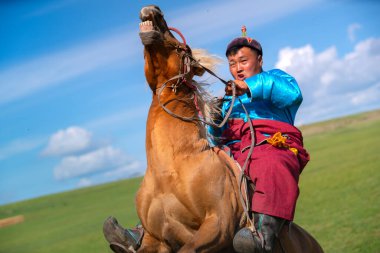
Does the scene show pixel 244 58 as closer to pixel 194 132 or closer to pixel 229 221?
pixel 194 132

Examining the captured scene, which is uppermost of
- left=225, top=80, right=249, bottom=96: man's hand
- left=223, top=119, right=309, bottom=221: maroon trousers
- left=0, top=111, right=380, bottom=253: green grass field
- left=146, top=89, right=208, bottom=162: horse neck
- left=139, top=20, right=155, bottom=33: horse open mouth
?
left=139, top=20, right=155, bottom=33: horse open mouth

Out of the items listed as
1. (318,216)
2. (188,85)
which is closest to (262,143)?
(188,85)

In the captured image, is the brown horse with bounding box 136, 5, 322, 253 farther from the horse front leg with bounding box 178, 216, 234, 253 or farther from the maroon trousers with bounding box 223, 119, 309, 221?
the maroon trousers with bounding box 223, 119, 309, 221

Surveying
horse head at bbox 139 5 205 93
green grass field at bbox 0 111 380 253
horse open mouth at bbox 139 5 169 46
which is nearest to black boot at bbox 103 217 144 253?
horse head at bbox 139 5 205 93

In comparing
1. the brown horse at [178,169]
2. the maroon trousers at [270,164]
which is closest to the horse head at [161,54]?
the brown horse at [178,169]

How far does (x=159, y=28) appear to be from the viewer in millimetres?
4340

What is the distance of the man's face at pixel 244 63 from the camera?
5.30 m

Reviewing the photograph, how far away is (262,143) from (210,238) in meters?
1.18

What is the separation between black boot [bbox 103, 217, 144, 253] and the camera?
14.3 feet

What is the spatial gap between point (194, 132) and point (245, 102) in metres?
0.88

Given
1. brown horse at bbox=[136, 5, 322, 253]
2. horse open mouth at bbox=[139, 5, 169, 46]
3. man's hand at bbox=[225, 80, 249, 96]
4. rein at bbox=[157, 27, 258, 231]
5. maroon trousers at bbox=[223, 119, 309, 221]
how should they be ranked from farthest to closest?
man's hand at bbox=[225, 80, 249, 96]
maroon trousers at bbox=[223, 119, 309, 221]
rein at bbox=[157, 27, 258, 231]
horse open mouth at bbox=[139, 5, 169, 46]
brown horse at bbox=[136, 5, 322, 253]

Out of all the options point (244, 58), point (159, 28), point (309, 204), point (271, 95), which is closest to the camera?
point (159, 28)

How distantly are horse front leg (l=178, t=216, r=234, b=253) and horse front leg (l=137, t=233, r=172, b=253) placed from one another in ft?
0.78

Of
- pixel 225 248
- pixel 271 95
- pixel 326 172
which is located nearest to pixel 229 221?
pixel 225 248
